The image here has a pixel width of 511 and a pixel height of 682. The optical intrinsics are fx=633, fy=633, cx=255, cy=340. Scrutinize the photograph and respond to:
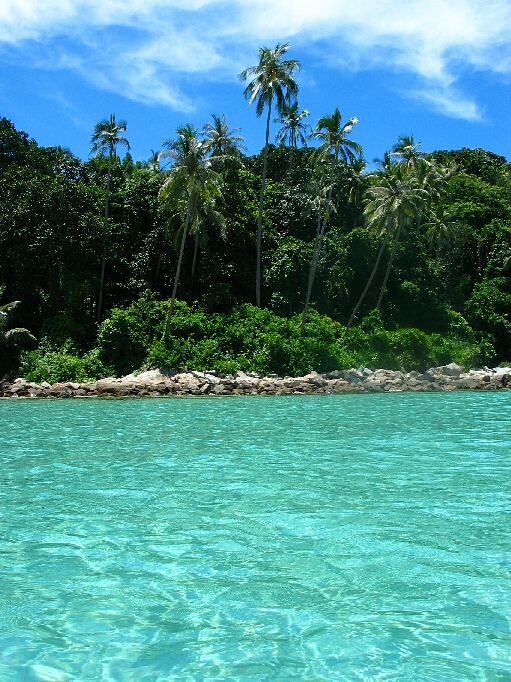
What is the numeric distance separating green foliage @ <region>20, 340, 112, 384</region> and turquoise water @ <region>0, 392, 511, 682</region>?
16759 mm

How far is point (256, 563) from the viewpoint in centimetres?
552

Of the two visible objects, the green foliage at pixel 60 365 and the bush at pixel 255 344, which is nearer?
the green foliage at pixel 60 365

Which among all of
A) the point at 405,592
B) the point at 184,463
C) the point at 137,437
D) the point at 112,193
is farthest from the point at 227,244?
the point at 405,592

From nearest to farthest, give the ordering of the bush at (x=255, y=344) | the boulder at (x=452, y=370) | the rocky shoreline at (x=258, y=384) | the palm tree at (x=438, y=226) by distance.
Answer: the rocky shoreline at (x=258, y=384)
the bush at (x=255, y=344)
the boulder at (x=452, y=370)
the palm tree at (x=438, y=226)

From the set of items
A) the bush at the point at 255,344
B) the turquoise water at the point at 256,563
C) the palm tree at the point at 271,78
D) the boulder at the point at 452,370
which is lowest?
the turquoise water at the point at 256,563

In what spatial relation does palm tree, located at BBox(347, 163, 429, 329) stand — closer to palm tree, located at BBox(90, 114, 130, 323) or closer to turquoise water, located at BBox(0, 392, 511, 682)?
palm tree, located at BBox(90, 114, 130, 323)

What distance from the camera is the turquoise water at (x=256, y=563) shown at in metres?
3.92

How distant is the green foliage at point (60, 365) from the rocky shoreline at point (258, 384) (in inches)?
48.1

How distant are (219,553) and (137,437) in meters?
7.88

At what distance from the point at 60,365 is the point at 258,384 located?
29.6 feet

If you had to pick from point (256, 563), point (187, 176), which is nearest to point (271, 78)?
point (187, 176)

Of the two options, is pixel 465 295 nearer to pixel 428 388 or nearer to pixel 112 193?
pixel 428 388

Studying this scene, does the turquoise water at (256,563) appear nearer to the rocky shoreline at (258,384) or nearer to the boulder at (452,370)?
the rocky shoreline at (258,384)

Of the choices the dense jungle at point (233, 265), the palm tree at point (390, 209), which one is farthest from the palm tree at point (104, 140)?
the palm tree at point (390, 209)
